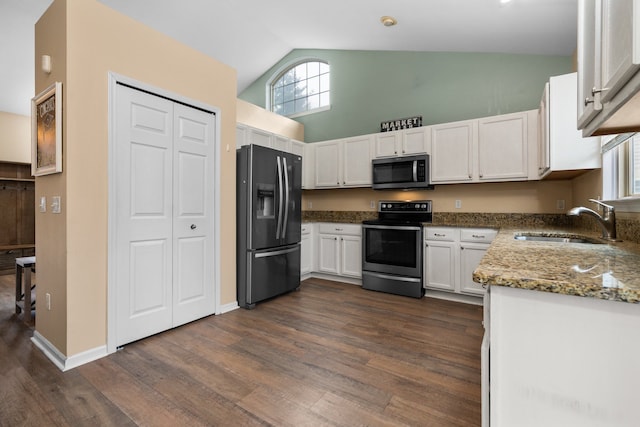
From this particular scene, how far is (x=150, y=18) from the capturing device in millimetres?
4051

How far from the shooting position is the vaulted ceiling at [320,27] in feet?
9.59

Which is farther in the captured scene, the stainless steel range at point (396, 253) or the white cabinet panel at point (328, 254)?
the white cabinet panel at point (328, 254)

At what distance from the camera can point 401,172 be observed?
13.2 feet

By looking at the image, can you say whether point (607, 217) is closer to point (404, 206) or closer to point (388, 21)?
point (404, 206)

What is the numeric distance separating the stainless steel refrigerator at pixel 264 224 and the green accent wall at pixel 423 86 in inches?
68.2

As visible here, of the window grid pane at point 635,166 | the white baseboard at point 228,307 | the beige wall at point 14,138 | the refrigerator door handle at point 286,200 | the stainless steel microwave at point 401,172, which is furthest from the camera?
the beige wall at point 14,138

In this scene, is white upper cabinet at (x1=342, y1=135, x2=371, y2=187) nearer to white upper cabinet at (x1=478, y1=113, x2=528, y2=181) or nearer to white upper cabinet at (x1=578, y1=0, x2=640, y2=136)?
white upper cabinet at (x1=478, y1=113, x2=528, y2=181)

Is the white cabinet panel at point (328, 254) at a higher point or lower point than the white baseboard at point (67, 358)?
higher

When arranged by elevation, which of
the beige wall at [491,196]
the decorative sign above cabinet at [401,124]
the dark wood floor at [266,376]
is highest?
the decorative sign above cabinet at [401,124]

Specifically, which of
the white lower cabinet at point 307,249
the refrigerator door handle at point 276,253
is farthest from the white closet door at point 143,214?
the white lower cabinet at point 307,249

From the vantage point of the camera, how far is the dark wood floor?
1.62 metres

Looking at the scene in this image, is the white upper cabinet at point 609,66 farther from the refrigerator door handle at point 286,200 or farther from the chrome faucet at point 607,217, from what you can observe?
the refrigerator door handle at point 286,200

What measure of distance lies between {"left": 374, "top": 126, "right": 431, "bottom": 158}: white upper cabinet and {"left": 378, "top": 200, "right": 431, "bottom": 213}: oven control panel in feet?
2.28

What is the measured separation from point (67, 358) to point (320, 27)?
15.0ft
